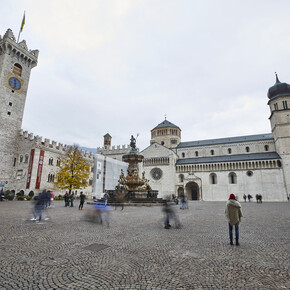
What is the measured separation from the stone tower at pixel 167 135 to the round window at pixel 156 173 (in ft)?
37.6

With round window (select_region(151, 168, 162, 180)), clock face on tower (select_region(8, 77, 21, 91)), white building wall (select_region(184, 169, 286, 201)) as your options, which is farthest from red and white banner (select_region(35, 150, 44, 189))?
white building wall (select_region(184, 169, 286, 201))

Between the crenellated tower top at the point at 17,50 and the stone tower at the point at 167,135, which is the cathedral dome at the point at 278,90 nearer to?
the stone tower at the point at 167,135

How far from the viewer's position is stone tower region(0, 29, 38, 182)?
3694 cm

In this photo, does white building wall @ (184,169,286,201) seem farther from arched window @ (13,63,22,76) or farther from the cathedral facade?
arched window @ (13,63,22,76)

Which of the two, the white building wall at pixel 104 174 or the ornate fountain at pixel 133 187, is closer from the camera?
the ornate fountain at pixel 133 187

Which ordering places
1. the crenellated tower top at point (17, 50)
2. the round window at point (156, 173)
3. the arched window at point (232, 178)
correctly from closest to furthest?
the crenellated tower top at point (17, 50), the arched window at point (232, 178), the round window at point (156, 173)

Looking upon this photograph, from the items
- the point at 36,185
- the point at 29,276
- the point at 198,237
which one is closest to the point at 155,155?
the point at 36,185

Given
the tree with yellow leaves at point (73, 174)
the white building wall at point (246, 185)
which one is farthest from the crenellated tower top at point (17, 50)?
the white building wall at point (246, 185)

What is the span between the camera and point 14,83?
3919cm

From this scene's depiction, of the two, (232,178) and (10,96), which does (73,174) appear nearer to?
(10,96)

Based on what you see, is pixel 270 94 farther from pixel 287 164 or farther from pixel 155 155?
pixel 155 155

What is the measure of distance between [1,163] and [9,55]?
21.1 meters

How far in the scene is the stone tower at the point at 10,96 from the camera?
3694 cm

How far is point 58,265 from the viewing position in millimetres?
4273
